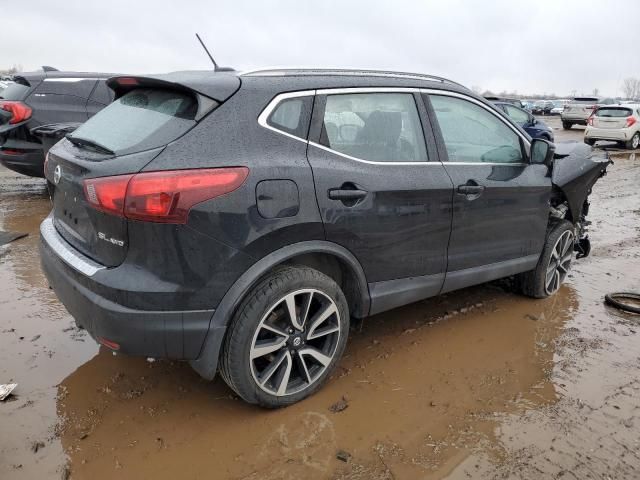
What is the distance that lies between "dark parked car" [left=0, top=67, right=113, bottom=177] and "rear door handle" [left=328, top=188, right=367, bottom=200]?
548 cm

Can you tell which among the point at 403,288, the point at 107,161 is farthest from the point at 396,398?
the point at 107,161

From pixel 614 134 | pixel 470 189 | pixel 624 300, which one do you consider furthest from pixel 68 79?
pixel 614 134

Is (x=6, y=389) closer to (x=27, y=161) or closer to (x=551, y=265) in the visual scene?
(x=551, y=265)

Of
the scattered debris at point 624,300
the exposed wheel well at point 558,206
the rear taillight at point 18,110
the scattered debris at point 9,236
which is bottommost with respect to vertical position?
the scattered debris at point 624,300

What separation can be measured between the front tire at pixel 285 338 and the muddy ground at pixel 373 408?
0.16 m

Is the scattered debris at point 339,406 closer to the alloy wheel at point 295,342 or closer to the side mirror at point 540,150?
the alloy wheel at point 295,342

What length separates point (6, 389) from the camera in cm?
287

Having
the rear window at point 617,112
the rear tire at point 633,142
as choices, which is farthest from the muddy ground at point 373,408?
the rear tire at point 633,142

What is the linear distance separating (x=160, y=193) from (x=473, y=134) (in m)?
2.32

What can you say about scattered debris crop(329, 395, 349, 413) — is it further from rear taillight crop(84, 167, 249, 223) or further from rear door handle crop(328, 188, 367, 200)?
rear taillight crop(84, 167, 249, 223)

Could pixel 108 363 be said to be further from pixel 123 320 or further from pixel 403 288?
pixel 403 288

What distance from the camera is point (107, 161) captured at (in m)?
2.45

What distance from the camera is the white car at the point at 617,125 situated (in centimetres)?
1759

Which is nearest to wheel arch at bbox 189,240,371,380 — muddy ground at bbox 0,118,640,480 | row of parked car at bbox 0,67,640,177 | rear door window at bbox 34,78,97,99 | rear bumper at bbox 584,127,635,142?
muddy ground at bbox 0,118,640,480
